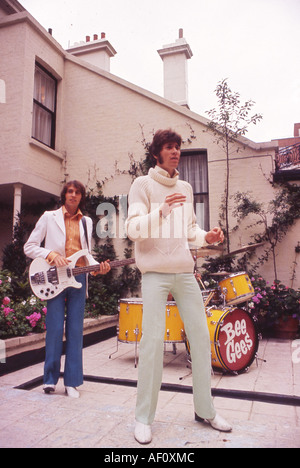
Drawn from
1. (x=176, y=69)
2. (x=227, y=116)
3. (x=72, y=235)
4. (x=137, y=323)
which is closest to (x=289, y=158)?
(x=227, y=116)

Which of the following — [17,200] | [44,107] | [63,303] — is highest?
[44,107]

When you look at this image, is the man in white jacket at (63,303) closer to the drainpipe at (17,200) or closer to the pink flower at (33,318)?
the pink flower at (33,318)

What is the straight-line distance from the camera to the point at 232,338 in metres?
3.64

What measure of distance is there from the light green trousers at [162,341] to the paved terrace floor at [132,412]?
0.65 feet

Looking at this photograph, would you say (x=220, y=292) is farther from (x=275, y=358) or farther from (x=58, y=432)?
(x=58, y=432)

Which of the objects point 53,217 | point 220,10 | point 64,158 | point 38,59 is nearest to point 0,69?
point 38,59

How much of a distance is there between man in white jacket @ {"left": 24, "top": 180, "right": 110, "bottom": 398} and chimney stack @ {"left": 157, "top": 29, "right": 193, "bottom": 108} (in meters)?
7.75

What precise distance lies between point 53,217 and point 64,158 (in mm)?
5745

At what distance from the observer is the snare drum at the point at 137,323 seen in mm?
3998

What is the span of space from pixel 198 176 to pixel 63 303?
17.5 feet

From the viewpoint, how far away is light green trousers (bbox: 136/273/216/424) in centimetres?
204

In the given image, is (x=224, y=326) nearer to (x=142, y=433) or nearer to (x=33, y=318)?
(x=142, y=433)

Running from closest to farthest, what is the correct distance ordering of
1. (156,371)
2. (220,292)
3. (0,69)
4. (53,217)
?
1. (156,371)
2. (53,217)
3. (220,292)
4. (0,69)

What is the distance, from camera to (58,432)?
2.15 meters
